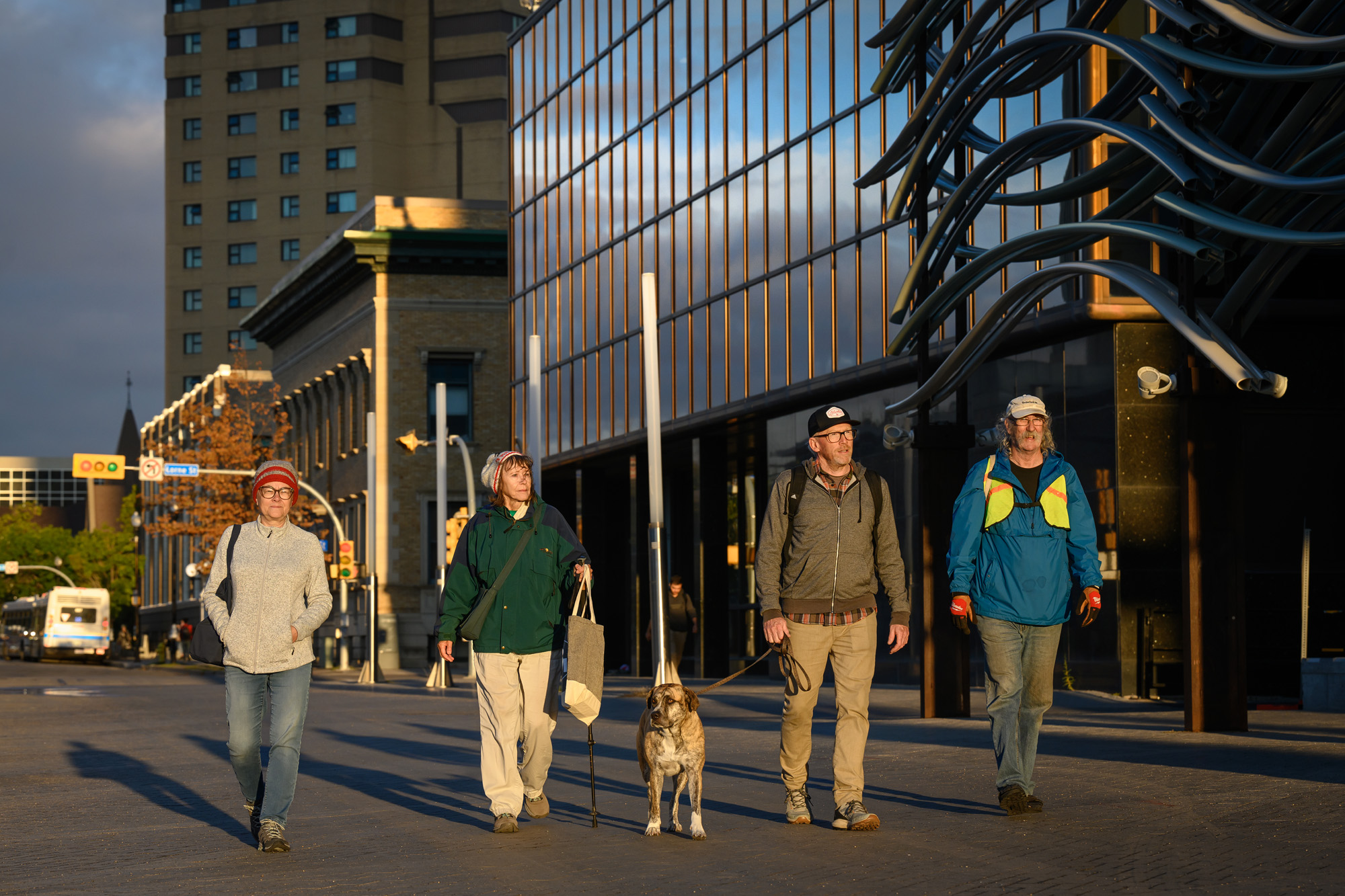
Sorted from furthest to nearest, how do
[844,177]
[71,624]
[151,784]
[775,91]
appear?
1. [71,624]
2. [775,91]
3. [844,177]
4. [151,784]

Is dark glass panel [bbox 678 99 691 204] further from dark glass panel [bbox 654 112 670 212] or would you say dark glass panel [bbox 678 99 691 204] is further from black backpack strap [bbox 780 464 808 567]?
black backpack strap [bbox 780 464 808 567]

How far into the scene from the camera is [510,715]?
390 inches

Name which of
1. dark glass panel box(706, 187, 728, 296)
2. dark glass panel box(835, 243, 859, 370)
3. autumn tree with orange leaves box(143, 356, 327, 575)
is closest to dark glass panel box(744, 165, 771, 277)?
dark glass panel box(706, 187, 728, 296)

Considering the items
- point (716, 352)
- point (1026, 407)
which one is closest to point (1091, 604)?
point (1026, 407)

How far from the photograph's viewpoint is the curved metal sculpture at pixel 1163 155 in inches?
578

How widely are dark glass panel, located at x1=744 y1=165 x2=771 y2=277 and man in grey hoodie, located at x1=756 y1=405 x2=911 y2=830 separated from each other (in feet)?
81.5

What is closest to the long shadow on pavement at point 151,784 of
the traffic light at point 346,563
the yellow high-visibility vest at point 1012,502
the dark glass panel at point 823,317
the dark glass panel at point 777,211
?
the yellow high-visibility vest at point 1012,502

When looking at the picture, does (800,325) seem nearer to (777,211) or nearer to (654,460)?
(777,211)

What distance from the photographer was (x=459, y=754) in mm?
15859

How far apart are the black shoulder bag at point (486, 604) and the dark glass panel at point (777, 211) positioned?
24.0 meters

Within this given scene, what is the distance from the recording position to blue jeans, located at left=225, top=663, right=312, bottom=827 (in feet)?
30.7

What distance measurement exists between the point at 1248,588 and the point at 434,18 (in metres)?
88.7

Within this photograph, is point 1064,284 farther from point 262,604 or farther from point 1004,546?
point 262,604

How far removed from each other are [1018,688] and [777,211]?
24853 millimetres
